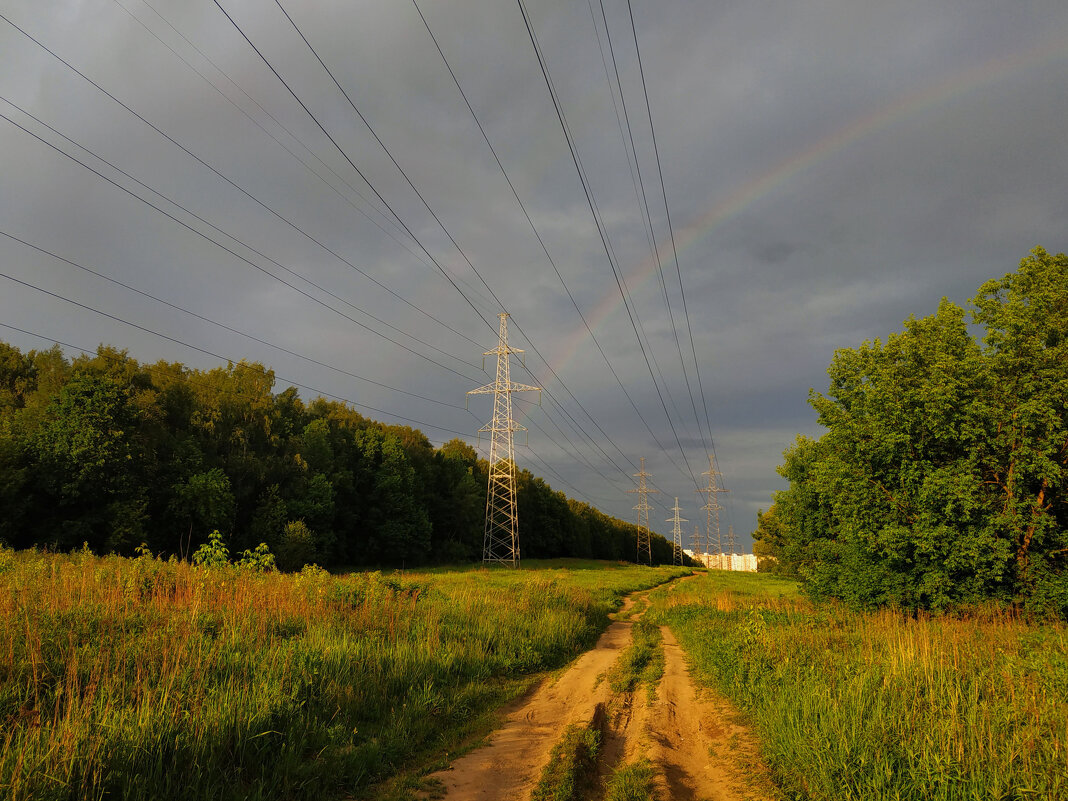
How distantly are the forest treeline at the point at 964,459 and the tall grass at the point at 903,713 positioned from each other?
570 cm

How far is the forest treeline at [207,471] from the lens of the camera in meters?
31.6

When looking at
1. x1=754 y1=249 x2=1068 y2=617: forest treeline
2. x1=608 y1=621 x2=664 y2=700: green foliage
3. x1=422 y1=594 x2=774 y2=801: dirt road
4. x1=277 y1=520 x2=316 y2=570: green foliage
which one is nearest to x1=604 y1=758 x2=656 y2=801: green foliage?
x1=422 y1=594 x2=774 y2=801: dirt road

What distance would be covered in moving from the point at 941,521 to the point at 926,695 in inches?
513

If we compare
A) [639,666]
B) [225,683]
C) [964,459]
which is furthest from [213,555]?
[964,459]

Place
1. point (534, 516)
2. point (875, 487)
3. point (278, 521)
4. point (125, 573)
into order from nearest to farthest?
point (125, 573)
point (875, 487)
point (278, 521)
point (534, 516)

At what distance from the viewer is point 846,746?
6.16 meters

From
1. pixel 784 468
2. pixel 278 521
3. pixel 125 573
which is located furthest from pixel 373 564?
pixel 125 573

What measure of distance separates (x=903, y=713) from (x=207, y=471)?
45.0m

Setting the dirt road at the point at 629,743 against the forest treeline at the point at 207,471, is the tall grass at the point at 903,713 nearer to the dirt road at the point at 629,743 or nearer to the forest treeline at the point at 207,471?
the dirt road at the point at 629,743

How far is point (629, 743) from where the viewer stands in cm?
780

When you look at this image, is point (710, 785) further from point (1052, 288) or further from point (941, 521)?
point (1052, 288)

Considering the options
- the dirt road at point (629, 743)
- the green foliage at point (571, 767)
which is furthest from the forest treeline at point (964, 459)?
the green foliage at point (571, 767)

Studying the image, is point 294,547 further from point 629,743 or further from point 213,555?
point 629,743

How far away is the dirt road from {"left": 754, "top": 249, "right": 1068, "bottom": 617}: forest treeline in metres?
12.4
